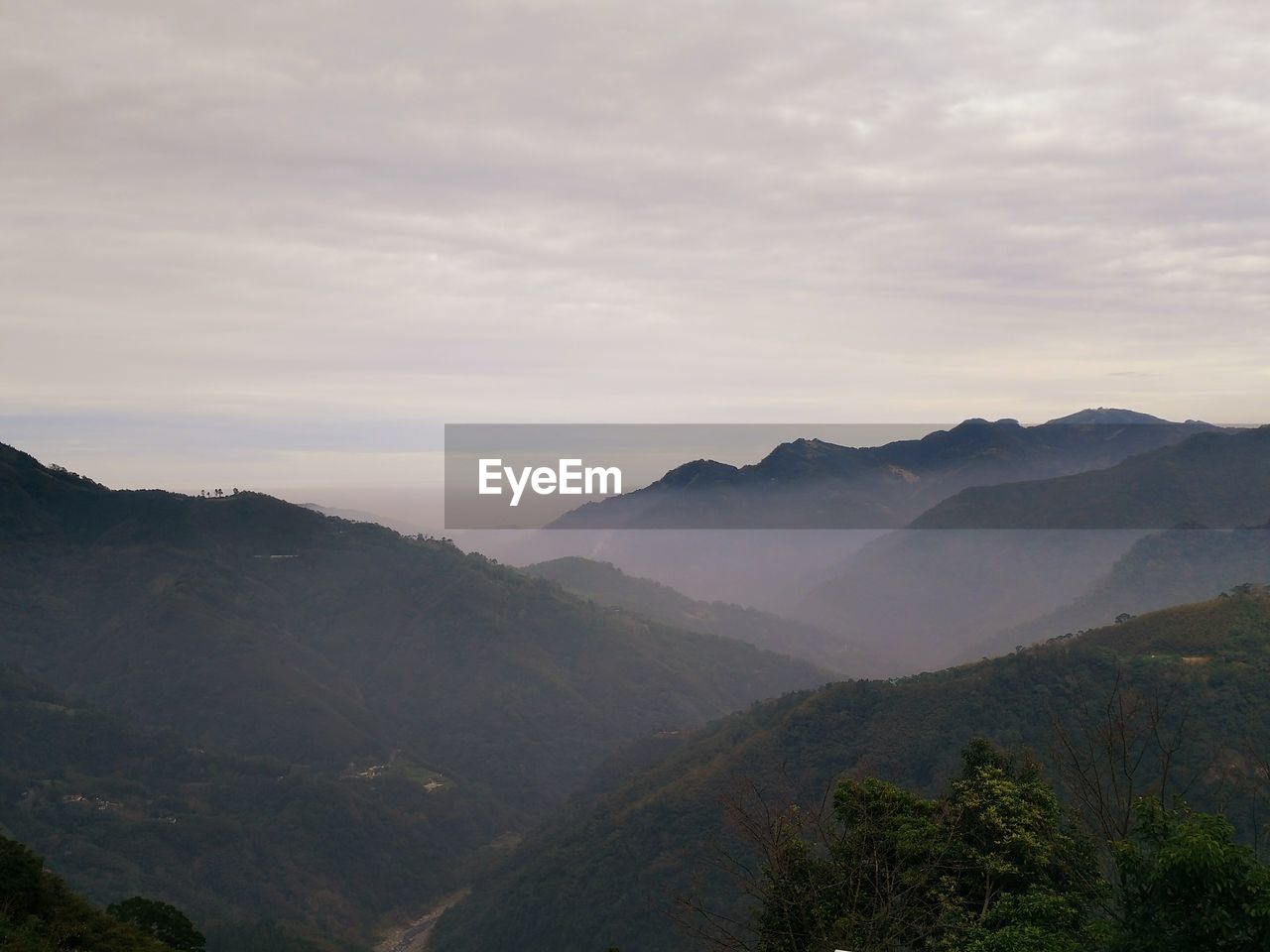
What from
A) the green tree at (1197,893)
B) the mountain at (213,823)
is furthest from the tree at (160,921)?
the mountain at (213,823)

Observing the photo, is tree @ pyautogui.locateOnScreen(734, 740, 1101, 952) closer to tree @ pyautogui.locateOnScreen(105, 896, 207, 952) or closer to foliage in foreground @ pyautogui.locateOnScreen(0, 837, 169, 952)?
foliage in foreground @ pyautogui.locateOnScreen(0, 837, 169, 952)

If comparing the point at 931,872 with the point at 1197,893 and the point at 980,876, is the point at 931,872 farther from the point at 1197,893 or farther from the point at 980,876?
the point at 1197,893

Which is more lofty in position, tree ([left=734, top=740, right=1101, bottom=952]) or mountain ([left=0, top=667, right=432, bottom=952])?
tree ([left=734, top=740, right=1101, bottom=952])

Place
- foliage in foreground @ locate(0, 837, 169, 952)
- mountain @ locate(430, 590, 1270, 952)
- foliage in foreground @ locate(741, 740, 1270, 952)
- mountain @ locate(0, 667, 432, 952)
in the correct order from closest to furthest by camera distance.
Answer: foliage in foreground @ locate(741, 740, 1270, 952)
foliage in foreground @ locate(0, 837, 169, 952)
mountain @ locate(430, 590, 1270, 952)
mountain @ locate(0, 667, 432, 952)

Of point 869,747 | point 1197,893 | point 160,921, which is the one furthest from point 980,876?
point 869,747

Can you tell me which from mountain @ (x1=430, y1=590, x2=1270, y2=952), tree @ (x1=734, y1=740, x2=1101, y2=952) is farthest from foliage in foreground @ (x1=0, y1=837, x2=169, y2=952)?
mountain @ (x1=430, y1=590, x2=1270, y2=952)

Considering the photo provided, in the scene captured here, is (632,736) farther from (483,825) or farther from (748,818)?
(748,818)

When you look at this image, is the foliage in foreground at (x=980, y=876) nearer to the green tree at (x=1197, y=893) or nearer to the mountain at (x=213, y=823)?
the green tree at (x=1197, y=893)

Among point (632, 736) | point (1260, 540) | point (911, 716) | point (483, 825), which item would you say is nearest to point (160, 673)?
point (483, 825)
